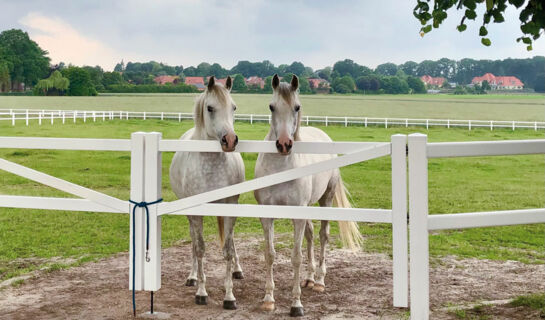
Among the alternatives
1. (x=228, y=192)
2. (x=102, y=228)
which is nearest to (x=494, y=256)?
(x=228, y=192)

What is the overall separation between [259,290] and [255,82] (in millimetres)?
32248

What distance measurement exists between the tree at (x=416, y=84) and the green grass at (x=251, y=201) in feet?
79.4

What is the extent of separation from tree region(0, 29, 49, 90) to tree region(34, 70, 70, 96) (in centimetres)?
145

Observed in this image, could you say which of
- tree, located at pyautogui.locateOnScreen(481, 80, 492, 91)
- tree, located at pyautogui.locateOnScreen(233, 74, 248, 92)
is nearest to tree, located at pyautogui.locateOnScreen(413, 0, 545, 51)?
tree, located at pyautogui.locateOnScreen(233, 74, 248, 92)

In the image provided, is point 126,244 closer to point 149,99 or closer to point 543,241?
point 543,241

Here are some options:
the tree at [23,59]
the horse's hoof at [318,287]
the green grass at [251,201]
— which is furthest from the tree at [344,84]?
the horse's hoof at [318,287]

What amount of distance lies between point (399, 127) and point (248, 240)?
28.0 meters

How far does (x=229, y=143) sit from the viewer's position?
551 cm

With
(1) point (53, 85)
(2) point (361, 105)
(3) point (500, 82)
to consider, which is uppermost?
(3) point (500, 82)

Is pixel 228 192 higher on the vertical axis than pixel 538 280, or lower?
higher

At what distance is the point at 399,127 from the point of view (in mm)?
36219

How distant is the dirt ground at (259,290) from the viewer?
239 inches

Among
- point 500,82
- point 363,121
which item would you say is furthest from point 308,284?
point 500,82

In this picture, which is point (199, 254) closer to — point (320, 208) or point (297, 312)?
point (297, 312)
